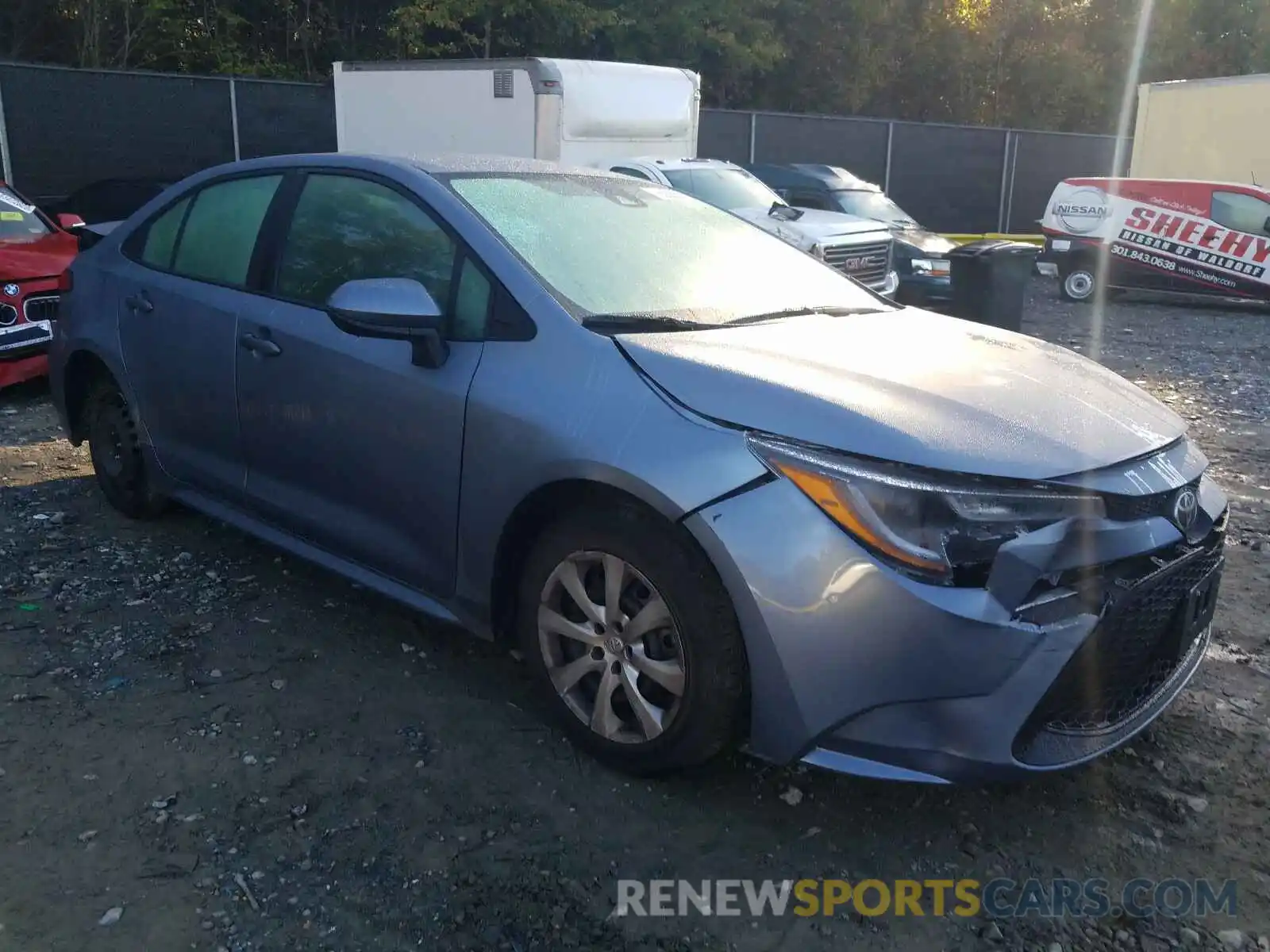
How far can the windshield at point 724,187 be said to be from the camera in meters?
11.4

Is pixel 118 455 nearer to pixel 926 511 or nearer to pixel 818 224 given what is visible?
pixel 926 511

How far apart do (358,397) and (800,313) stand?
4.60 feet

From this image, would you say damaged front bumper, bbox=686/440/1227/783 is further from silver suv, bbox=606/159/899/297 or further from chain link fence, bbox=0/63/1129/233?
chain link fence, bbox=0/63/1129/233

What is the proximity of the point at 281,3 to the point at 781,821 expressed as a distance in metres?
21.6

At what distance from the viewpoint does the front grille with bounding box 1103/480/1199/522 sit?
8.73 feet

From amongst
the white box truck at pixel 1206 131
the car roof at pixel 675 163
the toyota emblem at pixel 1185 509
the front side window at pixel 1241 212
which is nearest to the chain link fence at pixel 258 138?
the white box truck at pixel 1206 131

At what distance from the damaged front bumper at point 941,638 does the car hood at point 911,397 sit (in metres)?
0.17

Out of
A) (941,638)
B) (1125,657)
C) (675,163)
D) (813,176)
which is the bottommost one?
(1125,657)

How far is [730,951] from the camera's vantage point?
97.2 inches

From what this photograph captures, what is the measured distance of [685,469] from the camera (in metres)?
2.70

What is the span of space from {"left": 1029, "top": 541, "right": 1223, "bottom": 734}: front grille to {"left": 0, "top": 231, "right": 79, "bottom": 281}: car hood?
6.49 meters

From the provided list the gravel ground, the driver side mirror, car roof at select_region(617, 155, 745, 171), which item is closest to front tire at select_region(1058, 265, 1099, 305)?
car roof at select_region(617, 155, 745, 171)

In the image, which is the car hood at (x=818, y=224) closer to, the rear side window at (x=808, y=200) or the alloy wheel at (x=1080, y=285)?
the rear side window at (x=808, y=200)

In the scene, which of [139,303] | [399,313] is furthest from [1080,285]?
[399,313]
